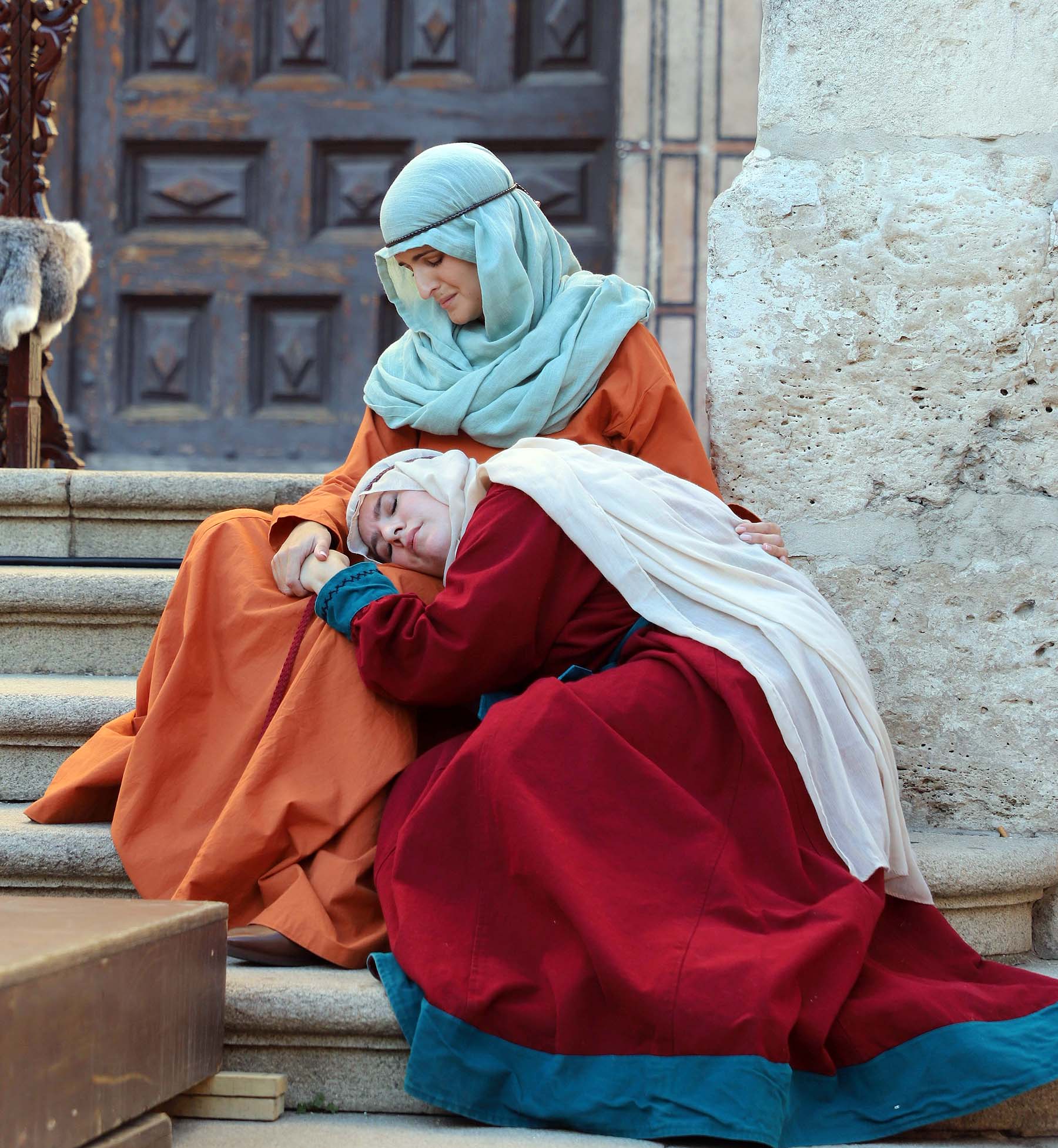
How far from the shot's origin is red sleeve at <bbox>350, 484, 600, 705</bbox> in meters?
1.86

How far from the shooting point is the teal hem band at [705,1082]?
1.57m

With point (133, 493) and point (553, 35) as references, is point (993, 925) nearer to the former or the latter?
point (133, 493)

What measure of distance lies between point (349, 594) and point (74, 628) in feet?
3.48

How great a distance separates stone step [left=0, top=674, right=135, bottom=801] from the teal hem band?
1.00 m

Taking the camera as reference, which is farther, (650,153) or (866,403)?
(650,153)

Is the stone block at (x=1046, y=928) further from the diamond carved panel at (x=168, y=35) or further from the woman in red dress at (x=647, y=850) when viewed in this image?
the diamond carved panel at (x=168, y=35)

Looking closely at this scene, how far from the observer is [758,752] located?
1.79 m

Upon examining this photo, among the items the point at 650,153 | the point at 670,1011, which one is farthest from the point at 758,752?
the point at 650,153

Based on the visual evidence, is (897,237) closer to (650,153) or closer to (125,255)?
(650,153)

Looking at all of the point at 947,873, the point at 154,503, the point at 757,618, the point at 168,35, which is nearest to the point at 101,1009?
the point at 757,618

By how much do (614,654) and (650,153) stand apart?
9.61ft

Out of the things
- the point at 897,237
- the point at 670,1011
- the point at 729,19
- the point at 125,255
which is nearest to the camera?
the point at 670,1011

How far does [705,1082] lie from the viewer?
1.56 meters

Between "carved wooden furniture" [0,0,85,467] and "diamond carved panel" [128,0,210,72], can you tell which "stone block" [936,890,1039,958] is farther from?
"diamond carved panel" [128,0,210,72]
